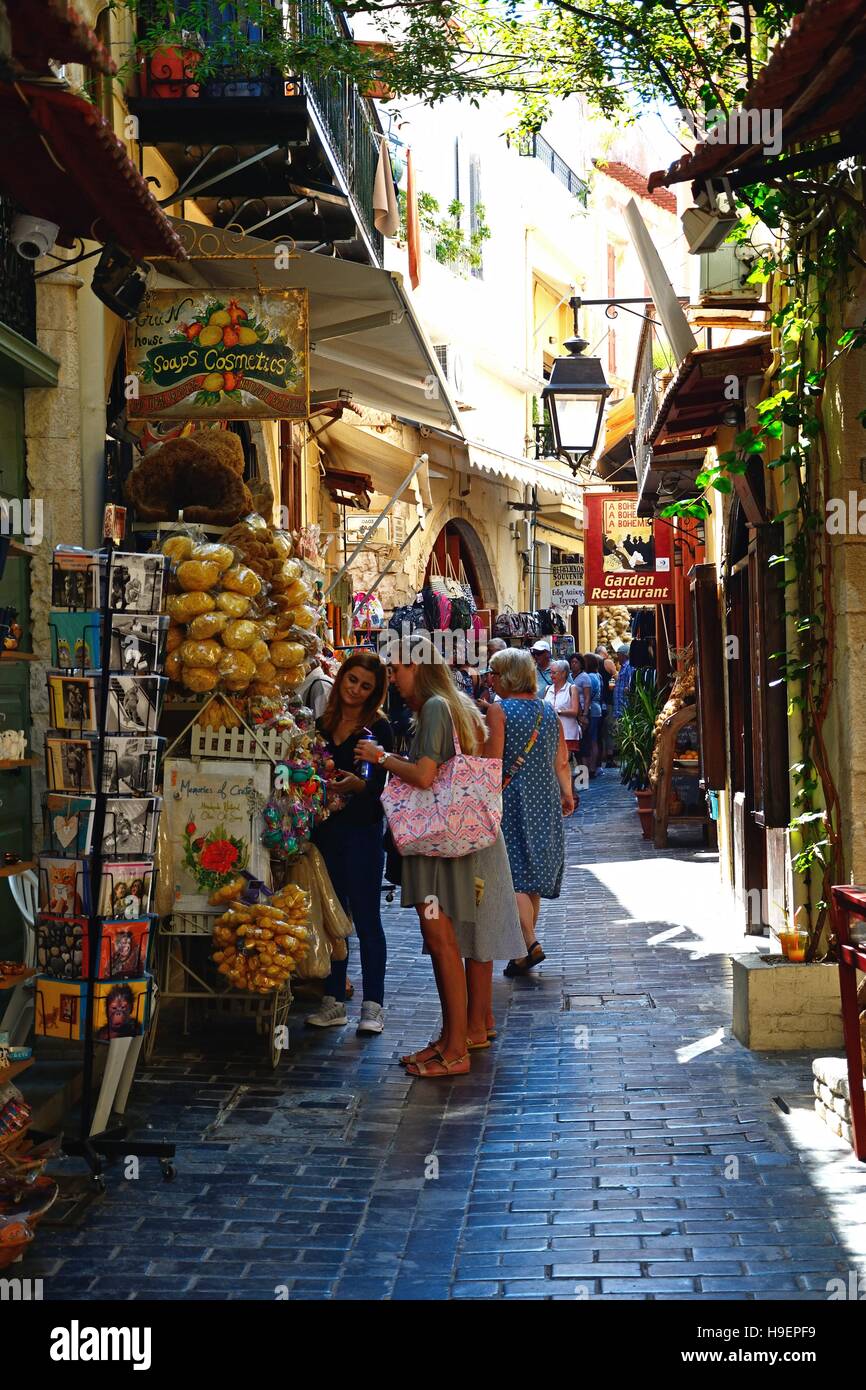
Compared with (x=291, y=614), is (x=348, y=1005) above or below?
below

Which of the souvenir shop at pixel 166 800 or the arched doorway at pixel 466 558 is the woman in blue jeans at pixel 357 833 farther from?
the arched doorway at pixel 466 558

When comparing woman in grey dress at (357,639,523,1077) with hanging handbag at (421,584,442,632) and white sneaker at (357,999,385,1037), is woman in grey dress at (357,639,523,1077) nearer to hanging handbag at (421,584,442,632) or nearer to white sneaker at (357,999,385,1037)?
white sneaker at (357,999,385,1037)

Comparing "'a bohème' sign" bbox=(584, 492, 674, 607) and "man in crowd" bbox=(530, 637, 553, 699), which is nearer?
"man in crowd" bbox=(530, 637, 553, 699)

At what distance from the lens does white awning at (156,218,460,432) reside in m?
8.81

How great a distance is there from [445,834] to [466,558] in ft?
71.6

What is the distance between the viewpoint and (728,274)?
29.7 ft

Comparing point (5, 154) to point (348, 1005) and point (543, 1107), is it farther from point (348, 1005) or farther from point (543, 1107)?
point (348, 1005)

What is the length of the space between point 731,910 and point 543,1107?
16.0 ft

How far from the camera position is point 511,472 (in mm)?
20781

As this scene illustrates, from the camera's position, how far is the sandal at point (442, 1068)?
6.81 meters

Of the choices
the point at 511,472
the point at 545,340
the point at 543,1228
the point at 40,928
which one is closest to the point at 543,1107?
the point at 543,1228

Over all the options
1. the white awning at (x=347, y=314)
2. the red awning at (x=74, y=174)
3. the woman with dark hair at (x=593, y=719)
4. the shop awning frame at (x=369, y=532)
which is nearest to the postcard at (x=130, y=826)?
the red awning at (x=74, y=174)

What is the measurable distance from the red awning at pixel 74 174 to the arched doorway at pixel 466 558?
1866 centimetres

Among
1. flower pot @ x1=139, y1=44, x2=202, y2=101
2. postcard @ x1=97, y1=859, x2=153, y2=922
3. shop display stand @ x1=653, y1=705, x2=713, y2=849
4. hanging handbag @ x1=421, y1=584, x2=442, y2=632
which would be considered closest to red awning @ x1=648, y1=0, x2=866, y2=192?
postcard @ x1=97, y1=859, x2=153, y2=922
